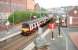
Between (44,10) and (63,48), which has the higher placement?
(44,10)

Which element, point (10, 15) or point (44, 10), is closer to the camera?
point (10, 15)

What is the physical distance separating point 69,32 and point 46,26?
1.06ft

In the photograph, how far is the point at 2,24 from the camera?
211 cm

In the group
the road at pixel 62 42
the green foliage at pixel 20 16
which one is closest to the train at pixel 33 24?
the green foliage at pixel 20 16

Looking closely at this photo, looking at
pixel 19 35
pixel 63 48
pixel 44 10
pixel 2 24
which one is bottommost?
pixel 63 48

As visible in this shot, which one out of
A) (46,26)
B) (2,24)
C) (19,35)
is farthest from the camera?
(46,26)

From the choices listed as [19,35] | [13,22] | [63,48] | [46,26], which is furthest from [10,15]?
[63,48]

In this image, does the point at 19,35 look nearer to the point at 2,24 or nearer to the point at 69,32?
the point at 2,24

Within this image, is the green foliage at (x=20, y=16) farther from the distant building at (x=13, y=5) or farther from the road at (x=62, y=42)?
the road at (x=62, y=42)

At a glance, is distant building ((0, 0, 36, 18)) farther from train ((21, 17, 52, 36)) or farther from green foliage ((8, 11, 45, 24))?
train ((21, 17, 52, 36))

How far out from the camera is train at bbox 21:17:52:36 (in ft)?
7.95

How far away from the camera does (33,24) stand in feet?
8.13

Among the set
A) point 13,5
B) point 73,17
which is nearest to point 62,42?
point 73,17

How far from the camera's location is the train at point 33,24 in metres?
2.42
